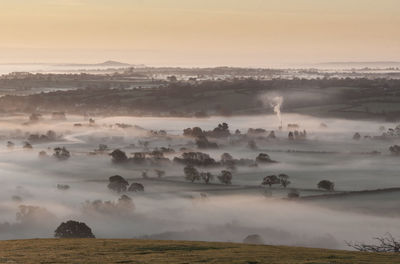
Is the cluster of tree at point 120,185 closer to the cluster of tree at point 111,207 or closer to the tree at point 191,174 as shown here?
the tree at point 191,174

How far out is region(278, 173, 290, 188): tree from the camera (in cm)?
15275

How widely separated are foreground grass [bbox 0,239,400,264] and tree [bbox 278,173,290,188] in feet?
328

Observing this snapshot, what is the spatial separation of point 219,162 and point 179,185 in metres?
42.4

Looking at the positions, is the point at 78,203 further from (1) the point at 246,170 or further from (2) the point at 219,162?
(2) the point at 219,162

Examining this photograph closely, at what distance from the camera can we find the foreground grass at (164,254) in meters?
42.7

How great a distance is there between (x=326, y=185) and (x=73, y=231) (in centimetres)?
6441

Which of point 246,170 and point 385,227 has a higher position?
point 246,170

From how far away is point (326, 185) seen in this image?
14775cm

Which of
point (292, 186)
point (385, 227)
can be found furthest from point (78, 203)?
point (385, 227)

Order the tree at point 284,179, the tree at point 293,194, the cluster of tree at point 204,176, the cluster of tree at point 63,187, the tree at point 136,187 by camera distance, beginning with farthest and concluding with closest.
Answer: the cluster of tree at point 63,187 → the cluster of tree at point 204,176 → the tree at point 284,179 → the tree at point 136,187 → the tree at point 293,194

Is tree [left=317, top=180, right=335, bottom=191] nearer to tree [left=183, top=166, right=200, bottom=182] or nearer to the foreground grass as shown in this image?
tree [left=183, top=166, right=200, bottom=182]

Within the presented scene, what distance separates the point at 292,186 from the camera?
151875 millimetres

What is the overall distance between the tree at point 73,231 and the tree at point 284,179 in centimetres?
6024

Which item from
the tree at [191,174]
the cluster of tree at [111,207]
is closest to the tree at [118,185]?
the tree at [191,174]
